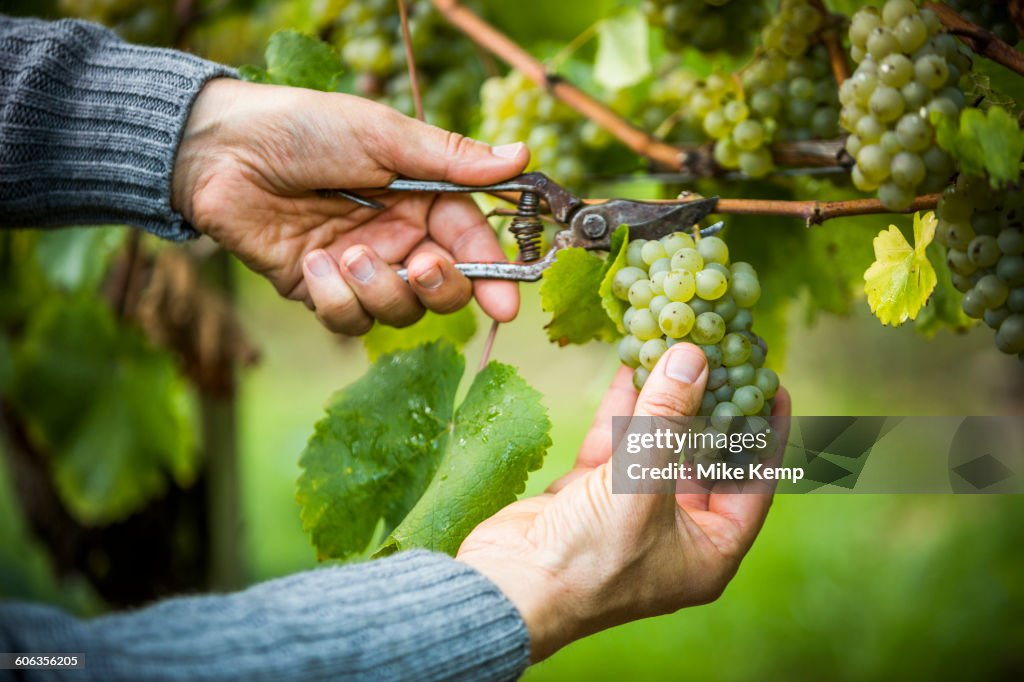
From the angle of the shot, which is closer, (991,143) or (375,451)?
(991,143)

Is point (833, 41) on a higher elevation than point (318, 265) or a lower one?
higher

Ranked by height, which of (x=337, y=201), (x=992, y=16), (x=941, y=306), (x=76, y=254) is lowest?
(x=76, y=254)

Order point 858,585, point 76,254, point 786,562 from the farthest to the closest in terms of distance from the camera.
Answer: point 786,562 < point 858,585 < point 76,254

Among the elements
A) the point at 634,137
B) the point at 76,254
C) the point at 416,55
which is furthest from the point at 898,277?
the point at 76,254

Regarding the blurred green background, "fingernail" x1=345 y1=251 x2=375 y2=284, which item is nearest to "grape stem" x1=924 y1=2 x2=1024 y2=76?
"fingernail" x1=345 y1=251 x2=375 y2=284

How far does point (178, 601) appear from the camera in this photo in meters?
0.81

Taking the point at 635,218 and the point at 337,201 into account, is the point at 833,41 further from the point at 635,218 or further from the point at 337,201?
the point at 337,201

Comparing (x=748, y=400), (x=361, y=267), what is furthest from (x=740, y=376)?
(x=361, y=267)

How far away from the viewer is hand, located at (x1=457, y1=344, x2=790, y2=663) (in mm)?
836

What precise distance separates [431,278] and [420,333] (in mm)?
219

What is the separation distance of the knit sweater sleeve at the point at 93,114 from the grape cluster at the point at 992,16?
88cm

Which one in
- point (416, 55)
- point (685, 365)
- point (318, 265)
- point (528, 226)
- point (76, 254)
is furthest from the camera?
point (76, 254)

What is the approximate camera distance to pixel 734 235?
3.98 ft

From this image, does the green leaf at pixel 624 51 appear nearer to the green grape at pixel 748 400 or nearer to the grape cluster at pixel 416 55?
the grape cluster at pixel 416 55
